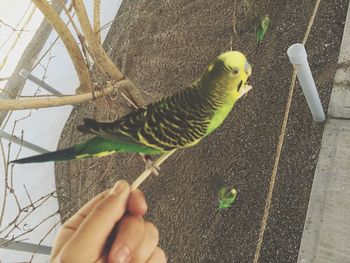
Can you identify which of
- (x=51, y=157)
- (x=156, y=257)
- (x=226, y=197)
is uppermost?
(x=51, y=157)

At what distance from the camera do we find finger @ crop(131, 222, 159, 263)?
88 centimetres

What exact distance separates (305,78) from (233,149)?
0.59m

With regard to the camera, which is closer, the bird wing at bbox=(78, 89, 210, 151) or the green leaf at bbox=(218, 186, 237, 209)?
the bird wing at bbox=(78, 89, 210, 151)

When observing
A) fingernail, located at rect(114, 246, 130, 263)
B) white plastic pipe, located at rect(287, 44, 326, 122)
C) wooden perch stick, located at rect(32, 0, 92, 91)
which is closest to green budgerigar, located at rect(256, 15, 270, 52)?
white plastic pipe, located at rect(287, 44, 326, 122)

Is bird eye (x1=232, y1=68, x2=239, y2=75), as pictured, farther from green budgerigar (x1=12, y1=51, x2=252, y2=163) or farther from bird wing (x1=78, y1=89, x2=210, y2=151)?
bird wing (x1=78, y1=89, x2=210, y2=151)

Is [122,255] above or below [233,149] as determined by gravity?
above

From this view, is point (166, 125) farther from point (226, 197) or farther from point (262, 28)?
point (262, 28)

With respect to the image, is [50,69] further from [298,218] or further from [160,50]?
[298,218]

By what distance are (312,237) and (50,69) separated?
2.27 m

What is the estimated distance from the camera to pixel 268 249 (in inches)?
68.8

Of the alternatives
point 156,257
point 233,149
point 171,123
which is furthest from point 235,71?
point 233,149

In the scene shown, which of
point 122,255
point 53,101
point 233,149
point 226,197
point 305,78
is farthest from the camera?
point 233,149

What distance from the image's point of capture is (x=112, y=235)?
2.94ft

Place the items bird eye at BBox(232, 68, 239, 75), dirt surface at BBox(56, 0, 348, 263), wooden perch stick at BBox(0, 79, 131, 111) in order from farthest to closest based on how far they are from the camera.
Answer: dirt surface at BBox(56, 0, 348, 263) → wooden perch stick at BBox(0, 79, 131, 111) → bird eye at BBox(232, 68, 239, 75)
